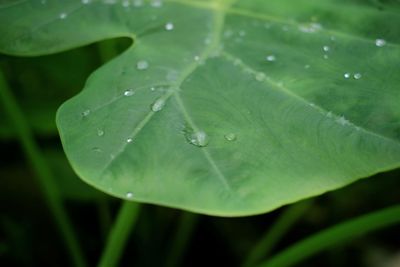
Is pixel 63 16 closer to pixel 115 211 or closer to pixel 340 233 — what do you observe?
pixel 340 233

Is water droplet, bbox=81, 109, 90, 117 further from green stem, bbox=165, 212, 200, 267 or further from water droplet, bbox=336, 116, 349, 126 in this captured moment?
green stem, bbox=165, 212, 200, 267

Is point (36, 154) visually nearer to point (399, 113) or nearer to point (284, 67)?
point (284, 67)

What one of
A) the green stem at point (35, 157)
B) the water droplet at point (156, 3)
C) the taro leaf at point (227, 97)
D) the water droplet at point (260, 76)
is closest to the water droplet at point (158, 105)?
the taro leaf at point (227, 97)

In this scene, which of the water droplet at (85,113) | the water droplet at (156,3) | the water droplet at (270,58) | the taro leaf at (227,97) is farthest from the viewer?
the water droplet at (156,3)

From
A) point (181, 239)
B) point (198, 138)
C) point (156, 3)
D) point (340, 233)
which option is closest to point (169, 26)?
point (156, 3)

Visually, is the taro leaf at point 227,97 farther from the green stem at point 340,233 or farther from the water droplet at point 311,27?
the green stem at point 340,233

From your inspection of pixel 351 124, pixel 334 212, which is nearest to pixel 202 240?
pixel 334 212

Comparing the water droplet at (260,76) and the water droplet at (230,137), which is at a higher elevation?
the water droplet at (230,137)
